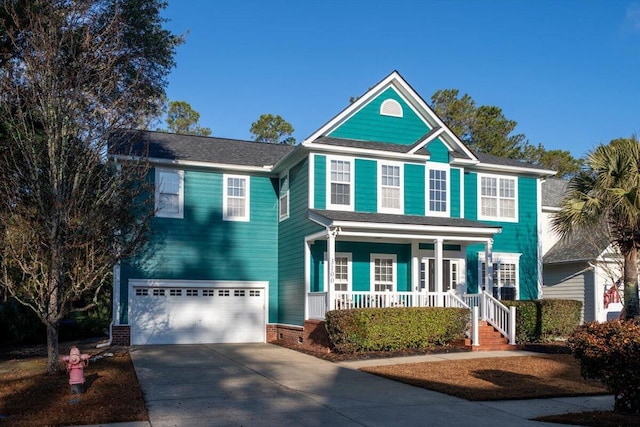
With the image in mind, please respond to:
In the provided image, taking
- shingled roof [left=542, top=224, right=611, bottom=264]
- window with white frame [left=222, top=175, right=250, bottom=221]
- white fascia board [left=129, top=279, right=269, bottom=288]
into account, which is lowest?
white fascia board [left=129, top=279, right=269, bottom=288]

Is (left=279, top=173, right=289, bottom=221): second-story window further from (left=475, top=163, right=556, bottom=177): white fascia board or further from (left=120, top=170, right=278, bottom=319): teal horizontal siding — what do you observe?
(left=475, top=163, right=556, bottom=177): white fascia board

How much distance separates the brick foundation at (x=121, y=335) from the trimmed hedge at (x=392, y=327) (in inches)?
281

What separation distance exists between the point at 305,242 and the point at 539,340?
8000 mm

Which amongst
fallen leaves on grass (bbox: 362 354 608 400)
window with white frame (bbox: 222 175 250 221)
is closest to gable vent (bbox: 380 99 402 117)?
window with white frame (bbox: 222 175 250 221)

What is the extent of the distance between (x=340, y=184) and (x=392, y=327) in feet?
17.0

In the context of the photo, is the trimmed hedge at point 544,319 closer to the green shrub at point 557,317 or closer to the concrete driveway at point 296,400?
the green shrub at point 557,317

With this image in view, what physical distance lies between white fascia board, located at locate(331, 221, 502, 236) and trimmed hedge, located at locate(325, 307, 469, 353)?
2488 millimetres

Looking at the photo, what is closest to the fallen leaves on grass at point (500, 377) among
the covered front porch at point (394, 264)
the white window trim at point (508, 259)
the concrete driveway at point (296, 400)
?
the concrete driveway at point (296, 400)

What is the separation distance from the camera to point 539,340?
2077 cm

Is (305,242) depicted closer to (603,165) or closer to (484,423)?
(603,165)

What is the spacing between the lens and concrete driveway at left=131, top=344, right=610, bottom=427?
959 cm

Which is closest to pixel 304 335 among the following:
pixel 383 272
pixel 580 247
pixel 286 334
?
pixel 286 334

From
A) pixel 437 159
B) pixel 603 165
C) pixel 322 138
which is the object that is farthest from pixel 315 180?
pixel 603 165

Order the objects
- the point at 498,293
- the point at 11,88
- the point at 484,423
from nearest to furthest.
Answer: the point at 484,423, the point at 11,88, the point at 498,293
